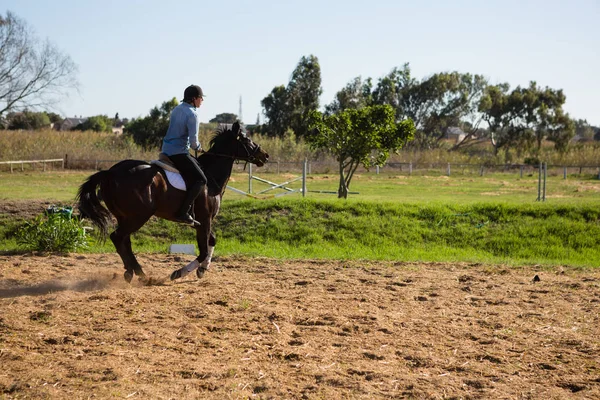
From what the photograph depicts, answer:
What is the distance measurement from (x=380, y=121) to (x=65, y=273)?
1600 centimetres

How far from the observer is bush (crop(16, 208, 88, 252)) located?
13.3m

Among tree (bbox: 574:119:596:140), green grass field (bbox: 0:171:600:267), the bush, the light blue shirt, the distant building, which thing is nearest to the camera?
the light blue shirt

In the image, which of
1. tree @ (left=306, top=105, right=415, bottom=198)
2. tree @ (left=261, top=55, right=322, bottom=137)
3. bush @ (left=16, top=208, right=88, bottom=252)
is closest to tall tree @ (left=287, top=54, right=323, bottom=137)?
tree @ (left=261, top=55, right=322, bottom=137)

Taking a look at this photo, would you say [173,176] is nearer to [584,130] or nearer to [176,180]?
[176,180]

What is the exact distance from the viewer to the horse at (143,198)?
378 inches

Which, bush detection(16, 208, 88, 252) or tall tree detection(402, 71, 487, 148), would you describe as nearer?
bush detection(16, 208, 88, 252)

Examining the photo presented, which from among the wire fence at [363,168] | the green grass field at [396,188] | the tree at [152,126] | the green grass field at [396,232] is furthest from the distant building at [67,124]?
the green grass field at [396,232]

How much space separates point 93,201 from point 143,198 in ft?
2.54

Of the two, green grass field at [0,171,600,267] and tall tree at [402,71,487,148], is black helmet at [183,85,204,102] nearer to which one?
green grass field at [0,171,600,267]

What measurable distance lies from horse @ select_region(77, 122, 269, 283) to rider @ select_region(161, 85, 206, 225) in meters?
0.15

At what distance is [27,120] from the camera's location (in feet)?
188

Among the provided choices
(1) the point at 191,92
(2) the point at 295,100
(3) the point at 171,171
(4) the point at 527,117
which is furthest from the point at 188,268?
(4) the point at 527,117

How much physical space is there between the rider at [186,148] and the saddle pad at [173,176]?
0.08 meters

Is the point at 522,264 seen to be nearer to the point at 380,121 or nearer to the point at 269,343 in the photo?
the point at 269,343
